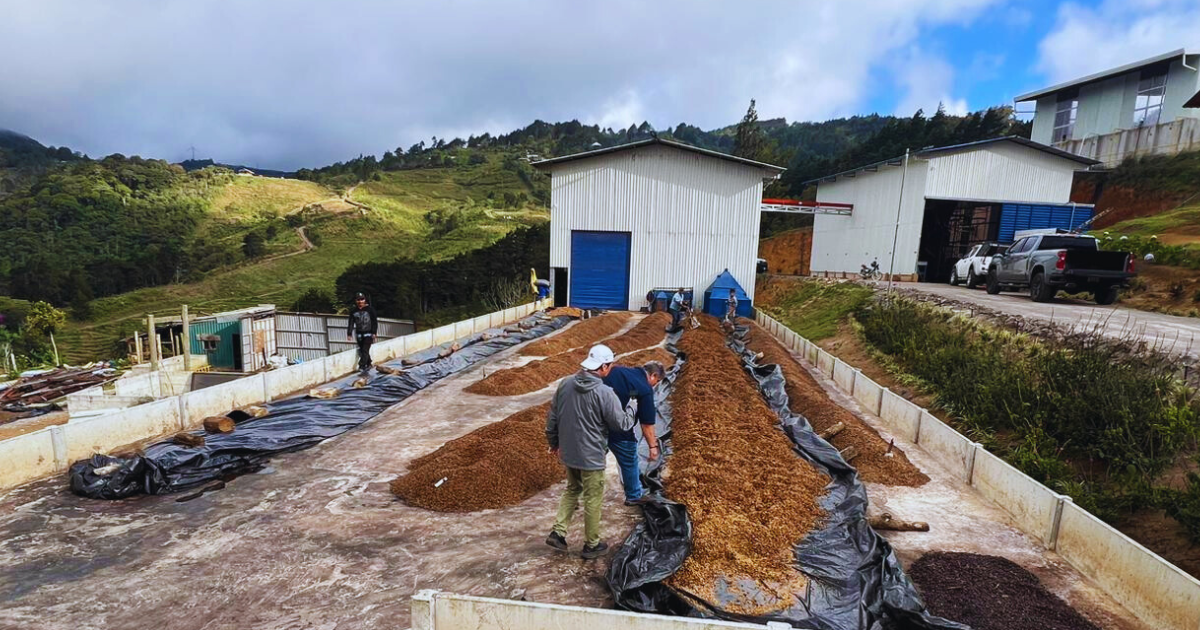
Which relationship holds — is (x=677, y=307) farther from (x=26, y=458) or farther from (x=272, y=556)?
(x=26, y=458)

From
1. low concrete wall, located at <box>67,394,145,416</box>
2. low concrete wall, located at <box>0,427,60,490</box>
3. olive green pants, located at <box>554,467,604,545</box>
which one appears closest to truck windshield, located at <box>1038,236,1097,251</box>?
olive green pants, located at <box>554,467,604,545</box>

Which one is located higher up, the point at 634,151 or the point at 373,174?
the point at 373,174

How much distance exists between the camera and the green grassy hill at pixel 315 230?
4588 cm

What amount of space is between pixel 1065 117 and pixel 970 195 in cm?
1570

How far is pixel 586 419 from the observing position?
13.3 feet

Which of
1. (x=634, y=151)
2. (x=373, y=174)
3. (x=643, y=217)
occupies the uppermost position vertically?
(x=373, y=174)

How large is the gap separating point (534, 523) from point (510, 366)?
6.89 m

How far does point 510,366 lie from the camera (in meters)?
11.5

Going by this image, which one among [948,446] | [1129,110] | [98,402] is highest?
[1129,110]

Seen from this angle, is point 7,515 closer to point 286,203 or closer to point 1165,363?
point 1165,363

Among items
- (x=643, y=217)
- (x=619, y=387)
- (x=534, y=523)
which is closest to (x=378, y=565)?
(x=534, y=523)

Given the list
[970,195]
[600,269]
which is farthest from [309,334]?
[970,195]

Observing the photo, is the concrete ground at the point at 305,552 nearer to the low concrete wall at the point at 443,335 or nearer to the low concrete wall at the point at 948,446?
the low concrete wall at the point at 948,446

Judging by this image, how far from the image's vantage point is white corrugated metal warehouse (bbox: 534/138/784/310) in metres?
20.0
